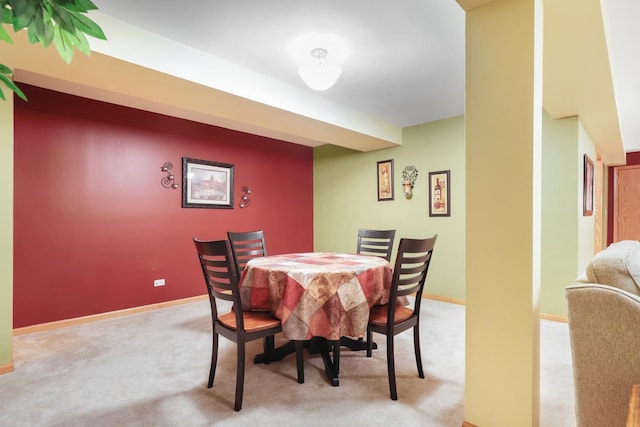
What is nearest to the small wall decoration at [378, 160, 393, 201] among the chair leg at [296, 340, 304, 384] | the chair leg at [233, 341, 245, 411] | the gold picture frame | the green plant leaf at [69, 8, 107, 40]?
the gold picture frame

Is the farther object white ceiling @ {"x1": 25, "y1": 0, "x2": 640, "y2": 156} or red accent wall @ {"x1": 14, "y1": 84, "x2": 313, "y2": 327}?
red accent wall @ {"x1": 14, "y1": 84, "x2": 313, "y2": 327}

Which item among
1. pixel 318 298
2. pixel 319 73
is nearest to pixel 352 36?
pixel 319 73

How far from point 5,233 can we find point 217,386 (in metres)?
1.74

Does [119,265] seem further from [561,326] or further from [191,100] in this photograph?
[561,326]

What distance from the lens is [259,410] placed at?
181 centimetres

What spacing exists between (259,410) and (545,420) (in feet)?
4.87

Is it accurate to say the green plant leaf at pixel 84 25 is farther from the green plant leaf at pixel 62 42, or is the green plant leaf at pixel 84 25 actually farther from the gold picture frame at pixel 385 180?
the gold picture frame at pixel 385 180

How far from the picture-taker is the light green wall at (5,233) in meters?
2.21

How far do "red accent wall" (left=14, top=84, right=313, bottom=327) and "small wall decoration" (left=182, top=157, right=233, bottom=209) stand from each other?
0.08 m

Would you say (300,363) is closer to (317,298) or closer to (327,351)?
(327,351)

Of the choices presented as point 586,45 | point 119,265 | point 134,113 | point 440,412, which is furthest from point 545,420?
point 134,113

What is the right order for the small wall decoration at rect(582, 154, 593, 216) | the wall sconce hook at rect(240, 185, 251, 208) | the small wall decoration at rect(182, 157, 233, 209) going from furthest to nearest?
the wall sconce hook at rect(240, 185, 251, 208)
the small wall decoration at rect(182, 157, 233, 209)
the small wall decoration at rect(582, 154, 593, 216)

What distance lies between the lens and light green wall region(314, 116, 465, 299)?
4145 mm

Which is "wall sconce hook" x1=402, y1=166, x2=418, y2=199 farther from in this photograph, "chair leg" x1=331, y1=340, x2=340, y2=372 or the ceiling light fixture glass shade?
"chair leg" x1=331, y1=340, x2=340, y2=372
